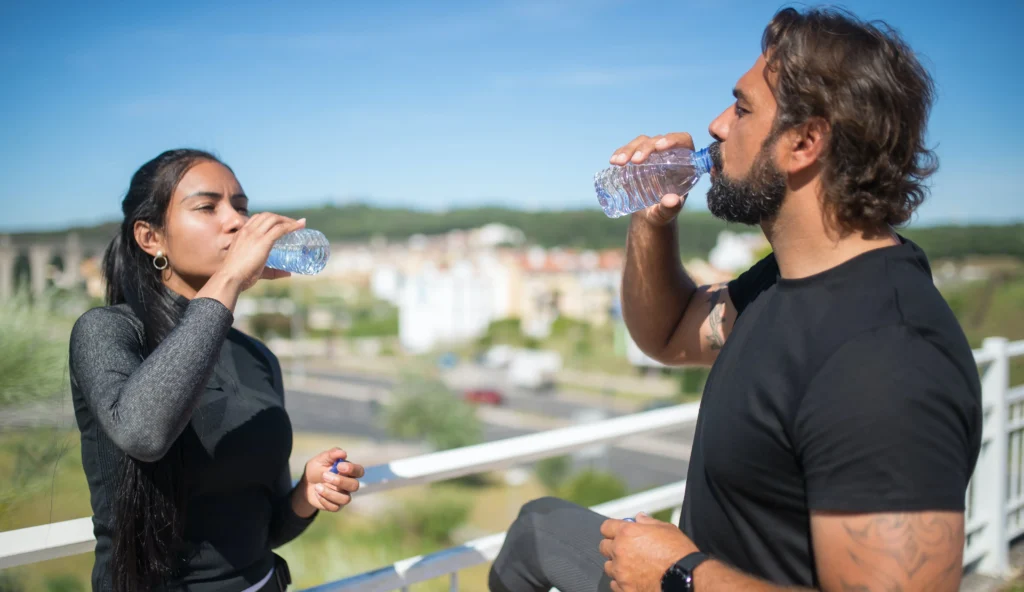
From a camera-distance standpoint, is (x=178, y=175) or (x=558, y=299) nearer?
(x=178, y=175)

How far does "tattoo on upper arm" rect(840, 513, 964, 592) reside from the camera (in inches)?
40.9

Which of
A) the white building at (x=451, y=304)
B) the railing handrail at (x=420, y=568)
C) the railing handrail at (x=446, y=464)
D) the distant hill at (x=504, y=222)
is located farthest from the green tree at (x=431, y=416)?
the railing handrail at (x=420, y=568)

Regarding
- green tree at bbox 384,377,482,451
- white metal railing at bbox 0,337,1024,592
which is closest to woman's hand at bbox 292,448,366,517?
white metal railing at bbox 0,337,1024,592

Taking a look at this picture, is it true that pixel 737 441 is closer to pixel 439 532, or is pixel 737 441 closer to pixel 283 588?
pixel 283 588

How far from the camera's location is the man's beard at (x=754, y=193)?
137cm

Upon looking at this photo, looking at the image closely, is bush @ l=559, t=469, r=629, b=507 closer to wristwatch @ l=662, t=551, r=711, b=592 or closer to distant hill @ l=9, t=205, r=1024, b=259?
wristwatch @ l=662, t=551, r=711, b=592

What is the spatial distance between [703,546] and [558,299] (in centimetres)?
9276

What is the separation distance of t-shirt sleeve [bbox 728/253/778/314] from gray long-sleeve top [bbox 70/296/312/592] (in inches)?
42.6

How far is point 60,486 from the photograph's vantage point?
1.78 metres

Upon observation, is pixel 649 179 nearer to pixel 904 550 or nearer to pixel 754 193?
pixel 754 193

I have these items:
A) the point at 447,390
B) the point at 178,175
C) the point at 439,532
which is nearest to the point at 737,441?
the point at 178,175

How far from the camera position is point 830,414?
1089mm

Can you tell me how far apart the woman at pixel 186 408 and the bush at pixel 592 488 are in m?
40.9

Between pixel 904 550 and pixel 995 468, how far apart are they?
2.87m
